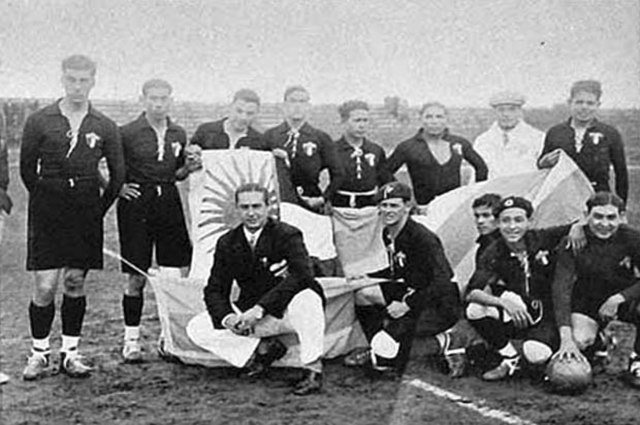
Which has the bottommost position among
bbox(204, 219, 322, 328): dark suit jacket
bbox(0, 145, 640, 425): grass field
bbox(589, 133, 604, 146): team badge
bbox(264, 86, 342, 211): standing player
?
bbox(0, 145, 640, 425): grass field

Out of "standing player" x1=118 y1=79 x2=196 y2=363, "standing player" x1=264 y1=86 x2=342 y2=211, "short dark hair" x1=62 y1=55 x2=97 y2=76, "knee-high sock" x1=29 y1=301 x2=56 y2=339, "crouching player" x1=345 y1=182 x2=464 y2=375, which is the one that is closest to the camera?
"short dark hair" x1=62 y1=55 x2=97 y2=76

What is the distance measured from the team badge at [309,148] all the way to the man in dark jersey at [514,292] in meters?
0.82

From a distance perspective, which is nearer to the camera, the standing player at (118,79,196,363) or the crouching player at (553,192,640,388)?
the crouching player at (553,192,640,388)

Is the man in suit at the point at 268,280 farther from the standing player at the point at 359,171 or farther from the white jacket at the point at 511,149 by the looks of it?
the white jacket at the point at 511,149

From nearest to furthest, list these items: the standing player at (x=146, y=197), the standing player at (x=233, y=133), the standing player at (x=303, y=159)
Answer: the standing player at (x=146, y=197), the standing player at (x=233, y=133), the standing player at (x=303, y=159)

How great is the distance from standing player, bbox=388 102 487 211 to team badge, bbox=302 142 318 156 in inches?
12.4

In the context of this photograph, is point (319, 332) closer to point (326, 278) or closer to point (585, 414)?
point (326, 278)

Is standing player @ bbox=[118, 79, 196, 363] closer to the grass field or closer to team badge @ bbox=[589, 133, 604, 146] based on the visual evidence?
the grass field

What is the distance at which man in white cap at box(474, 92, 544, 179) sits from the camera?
3734mm

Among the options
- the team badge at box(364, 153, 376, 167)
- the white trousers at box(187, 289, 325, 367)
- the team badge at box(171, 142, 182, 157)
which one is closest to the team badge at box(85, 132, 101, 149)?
the team badge at box(171, 142, 182, 157)

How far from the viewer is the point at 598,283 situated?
3305mm

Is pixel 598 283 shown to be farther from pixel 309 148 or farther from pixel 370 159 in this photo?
pixel 309 148

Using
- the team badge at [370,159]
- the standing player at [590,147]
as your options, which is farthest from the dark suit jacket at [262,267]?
the standing player at [590,147]

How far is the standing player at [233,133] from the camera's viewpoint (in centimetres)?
355
